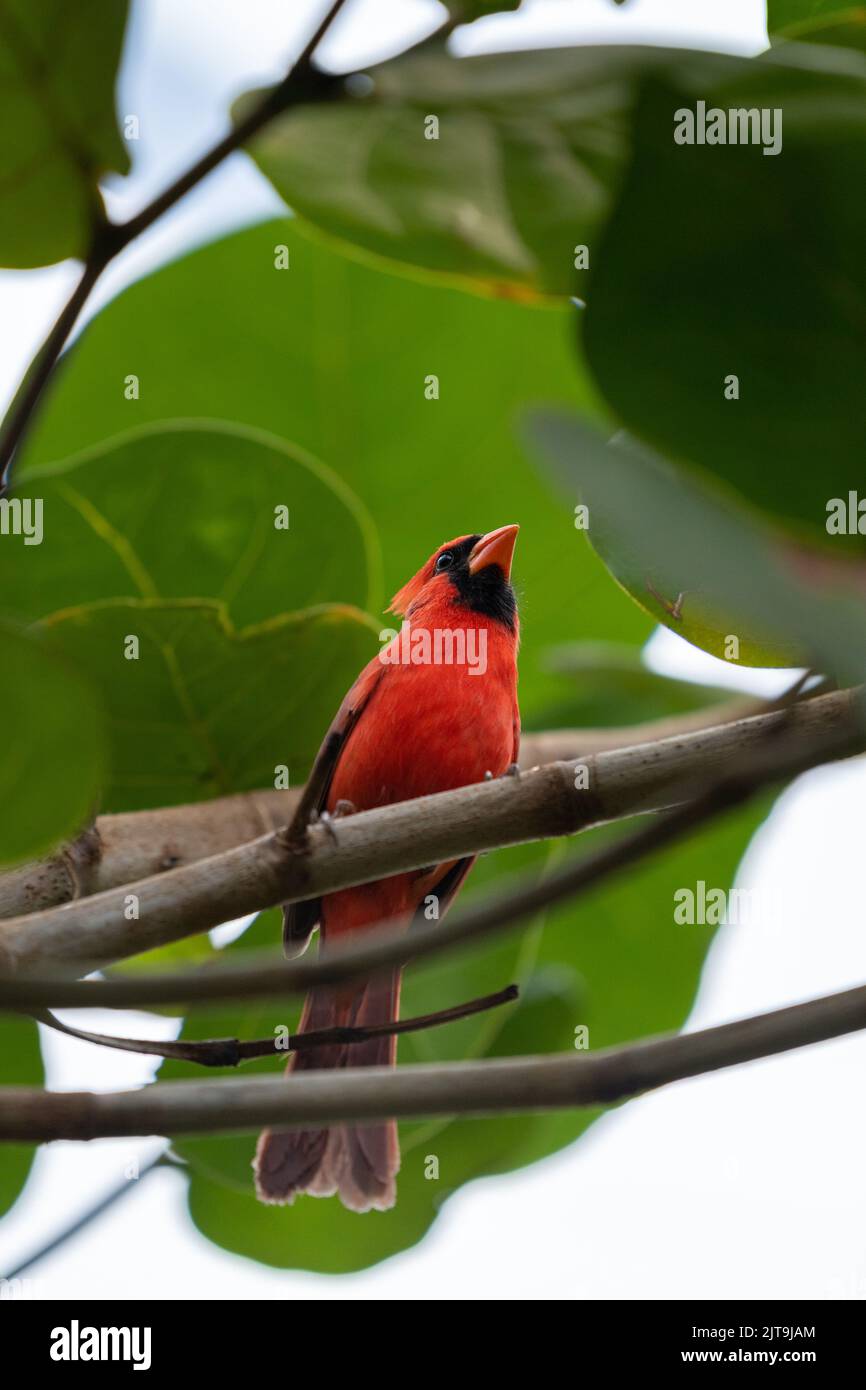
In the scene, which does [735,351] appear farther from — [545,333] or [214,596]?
[545,333]

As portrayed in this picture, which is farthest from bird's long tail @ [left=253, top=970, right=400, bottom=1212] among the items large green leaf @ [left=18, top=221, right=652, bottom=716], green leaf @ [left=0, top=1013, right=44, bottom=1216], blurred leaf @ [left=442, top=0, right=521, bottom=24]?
blurred leaf @ [left=442, top=0, right=521, bottom=24]

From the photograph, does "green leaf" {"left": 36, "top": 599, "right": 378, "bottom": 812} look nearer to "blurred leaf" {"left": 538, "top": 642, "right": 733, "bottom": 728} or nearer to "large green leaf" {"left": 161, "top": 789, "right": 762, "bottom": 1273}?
"large green leaf" {"left": 161, "top": 789, "right": 762, "bottom": 1273}

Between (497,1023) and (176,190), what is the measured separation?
105 centimetres

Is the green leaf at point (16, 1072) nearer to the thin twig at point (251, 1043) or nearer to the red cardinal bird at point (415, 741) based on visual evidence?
the red cardinal bird at point (415, 741)

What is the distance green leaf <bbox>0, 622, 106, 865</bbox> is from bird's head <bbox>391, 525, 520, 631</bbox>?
1004mm

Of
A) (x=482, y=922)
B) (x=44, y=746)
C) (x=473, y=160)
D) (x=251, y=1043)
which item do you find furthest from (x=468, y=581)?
(x=482, y=922)

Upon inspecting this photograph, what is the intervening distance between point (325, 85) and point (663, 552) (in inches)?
20.6

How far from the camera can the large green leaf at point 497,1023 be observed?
1635mm

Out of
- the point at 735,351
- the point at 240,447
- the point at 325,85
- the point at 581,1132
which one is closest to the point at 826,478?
the point at 735,351

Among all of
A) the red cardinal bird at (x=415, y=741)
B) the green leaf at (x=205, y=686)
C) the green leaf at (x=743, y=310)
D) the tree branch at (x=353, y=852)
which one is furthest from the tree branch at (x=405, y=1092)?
the red cardinal bird at (x=415, y=741)

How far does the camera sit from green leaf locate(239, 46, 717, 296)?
0.92 m

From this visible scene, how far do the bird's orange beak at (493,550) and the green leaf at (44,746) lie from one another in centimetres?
98

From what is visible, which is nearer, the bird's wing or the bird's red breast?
the bird's wing
